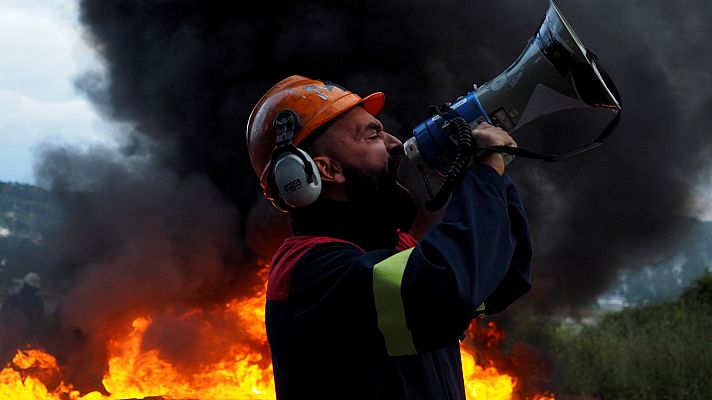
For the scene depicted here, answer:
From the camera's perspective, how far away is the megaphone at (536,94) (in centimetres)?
224

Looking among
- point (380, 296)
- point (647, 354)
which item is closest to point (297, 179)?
point (380, 296)

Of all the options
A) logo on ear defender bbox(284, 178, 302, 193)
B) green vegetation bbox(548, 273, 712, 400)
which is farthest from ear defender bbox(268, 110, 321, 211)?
green vegetation bbox(548, 273, 712, 400)

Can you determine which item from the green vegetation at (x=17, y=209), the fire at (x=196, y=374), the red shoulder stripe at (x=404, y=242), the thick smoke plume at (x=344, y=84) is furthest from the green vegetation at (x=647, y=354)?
the green vegetation at (x=17, y=209)

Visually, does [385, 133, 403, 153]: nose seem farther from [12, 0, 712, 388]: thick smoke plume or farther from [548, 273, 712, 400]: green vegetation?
[548, 273, 712, 400]: green vegetation

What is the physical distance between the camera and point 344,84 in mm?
9438

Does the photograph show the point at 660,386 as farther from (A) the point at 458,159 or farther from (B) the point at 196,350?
(A) the point at 458,159

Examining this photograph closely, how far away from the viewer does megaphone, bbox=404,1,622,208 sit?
7.34ft

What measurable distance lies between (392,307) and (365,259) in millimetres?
160

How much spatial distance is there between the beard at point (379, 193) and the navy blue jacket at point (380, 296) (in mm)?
43

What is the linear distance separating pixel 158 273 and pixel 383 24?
15.2 ft

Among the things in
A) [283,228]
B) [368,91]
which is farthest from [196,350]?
[368,91]

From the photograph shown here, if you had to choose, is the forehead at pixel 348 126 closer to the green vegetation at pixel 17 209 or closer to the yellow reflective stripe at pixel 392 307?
the yellow reflective stripe at pixel 392 307

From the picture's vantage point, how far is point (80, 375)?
9.24 m

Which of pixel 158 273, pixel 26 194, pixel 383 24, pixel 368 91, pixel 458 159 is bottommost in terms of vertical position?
pixel 458 159
